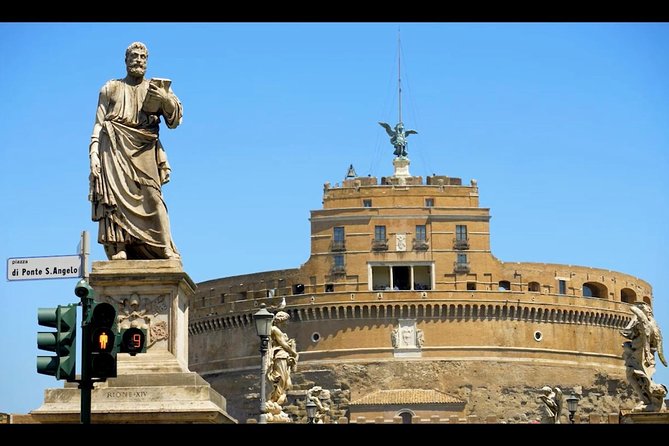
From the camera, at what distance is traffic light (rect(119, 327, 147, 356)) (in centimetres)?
1259

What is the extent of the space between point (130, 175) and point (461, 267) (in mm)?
105572

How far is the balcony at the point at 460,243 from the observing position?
11956cm

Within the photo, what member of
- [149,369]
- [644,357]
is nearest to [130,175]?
[149,369]

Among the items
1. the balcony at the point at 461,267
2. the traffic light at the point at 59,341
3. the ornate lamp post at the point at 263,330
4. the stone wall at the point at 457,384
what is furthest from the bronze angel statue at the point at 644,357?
the balcony at the point at 461,267

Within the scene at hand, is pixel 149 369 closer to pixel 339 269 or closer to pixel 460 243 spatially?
pixel 339 269

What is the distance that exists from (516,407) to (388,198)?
1823cm

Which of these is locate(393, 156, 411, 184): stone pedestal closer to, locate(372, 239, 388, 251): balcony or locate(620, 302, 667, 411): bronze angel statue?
locate(372, 239, 388, 251): balcony

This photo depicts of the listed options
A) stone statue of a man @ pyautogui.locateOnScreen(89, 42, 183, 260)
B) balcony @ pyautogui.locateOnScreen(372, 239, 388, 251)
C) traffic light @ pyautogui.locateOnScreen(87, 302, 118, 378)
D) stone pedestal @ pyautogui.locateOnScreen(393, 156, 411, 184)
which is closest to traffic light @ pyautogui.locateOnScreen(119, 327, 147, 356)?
traffic light @ pyautogui.locateOnScreen(87, 302, 118, 378)

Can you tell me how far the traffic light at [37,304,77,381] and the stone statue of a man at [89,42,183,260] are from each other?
192 cm

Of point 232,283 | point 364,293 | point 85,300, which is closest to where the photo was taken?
point 85,300
